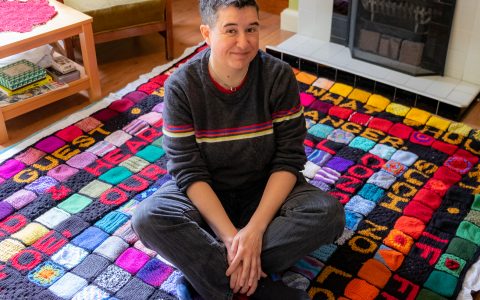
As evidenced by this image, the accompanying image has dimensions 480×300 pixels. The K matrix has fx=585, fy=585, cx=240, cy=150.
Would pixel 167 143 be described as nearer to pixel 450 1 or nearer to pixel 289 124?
pixel 289 124

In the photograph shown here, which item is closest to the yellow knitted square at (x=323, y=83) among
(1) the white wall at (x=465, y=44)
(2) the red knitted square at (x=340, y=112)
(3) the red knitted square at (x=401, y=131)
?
(2) the red knitted square at (x=340, y=112)

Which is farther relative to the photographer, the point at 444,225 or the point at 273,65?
the point at 444,225

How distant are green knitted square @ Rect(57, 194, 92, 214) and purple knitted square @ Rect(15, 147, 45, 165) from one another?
0.30 meters

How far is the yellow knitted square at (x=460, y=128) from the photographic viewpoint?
236 cm

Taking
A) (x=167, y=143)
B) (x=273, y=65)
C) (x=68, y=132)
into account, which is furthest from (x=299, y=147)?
(x=68, y=132)

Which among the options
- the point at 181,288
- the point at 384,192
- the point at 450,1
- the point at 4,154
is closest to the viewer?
the point at 181,288

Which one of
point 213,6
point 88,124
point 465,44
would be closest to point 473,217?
point 465,44

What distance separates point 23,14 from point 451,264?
195 cm

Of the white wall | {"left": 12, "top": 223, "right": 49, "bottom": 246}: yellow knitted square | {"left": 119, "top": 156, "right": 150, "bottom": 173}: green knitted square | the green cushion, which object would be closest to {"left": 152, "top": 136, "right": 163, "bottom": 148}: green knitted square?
{"left": 119, "top": 156, "right": 150, "bottom": 173}: green knitted square

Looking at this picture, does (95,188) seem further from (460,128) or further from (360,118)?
(460,128)

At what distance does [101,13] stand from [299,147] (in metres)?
1.42

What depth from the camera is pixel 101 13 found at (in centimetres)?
267

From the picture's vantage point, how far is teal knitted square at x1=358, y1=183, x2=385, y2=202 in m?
2.01

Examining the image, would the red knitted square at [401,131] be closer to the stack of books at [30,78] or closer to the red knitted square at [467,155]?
the red knitted square at [467,155]
